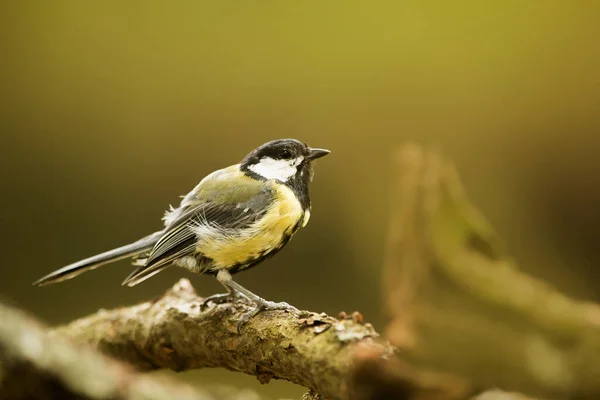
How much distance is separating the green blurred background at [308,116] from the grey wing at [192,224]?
1.32m

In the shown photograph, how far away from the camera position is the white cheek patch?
4.85 feet

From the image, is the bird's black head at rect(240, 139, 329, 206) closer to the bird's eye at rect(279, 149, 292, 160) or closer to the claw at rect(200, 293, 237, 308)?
A: the bird's eye at rect(279, 149, 292, 160)

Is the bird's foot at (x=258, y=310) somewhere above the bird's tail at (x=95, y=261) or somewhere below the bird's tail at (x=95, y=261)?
above

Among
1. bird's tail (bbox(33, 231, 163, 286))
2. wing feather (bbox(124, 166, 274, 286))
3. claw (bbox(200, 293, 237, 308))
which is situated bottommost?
bird's tail (bbox(33, 231, 163, 286))

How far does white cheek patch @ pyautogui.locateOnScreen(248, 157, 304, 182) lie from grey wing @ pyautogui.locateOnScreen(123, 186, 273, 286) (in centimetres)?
7

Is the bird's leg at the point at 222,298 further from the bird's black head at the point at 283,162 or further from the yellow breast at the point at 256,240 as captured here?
the bird's black head at the point at 283,162

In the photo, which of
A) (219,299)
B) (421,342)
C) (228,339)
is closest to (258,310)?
(228,339)

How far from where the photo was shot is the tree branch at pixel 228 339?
860mm

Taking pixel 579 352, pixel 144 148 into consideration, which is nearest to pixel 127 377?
pixel 579 352

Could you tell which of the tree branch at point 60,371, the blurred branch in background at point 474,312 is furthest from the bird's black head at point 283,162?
the tree branch at point 60,371

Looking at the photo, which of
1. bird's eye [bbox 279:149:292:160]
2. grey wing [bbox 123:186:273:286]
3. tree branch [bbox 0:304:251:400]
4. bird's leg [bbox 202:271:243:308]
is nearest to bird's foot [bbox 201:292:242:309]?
bird's leg [bbox 202:271:243:308]

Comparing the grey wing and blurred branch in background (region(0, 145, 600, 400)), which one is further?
the grey wing

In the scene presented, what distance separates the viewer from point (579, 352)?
73cm

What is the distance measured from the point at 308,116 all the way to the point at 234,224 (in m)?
1.44
